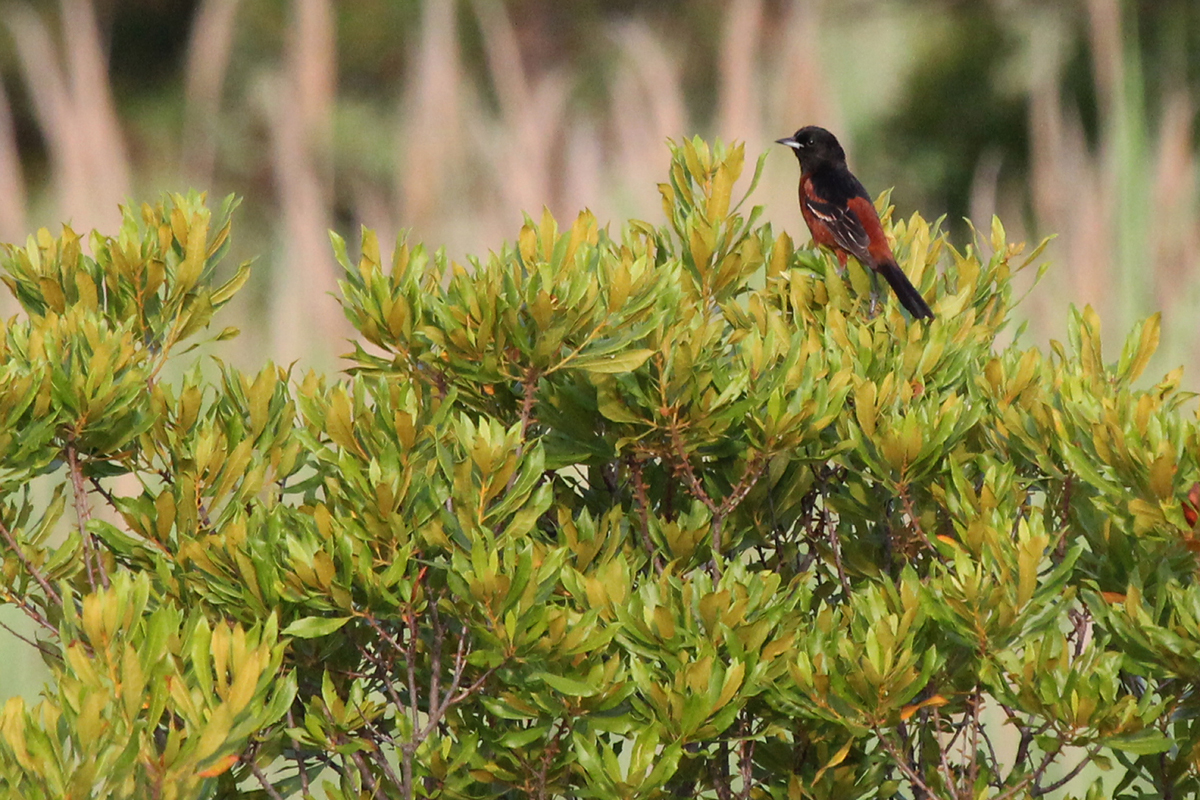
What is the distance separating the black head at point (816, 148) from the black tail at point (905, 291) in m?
2.95

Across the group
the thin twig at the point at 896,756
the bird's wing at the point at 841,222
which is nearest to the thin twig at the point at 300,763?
the thin twig at the point at 896,756

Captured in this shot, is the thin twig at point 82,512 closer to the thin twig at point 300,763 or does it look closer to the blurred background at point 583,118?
the thin twig at point 300,763

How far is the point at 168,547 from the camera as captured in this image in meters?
2.30

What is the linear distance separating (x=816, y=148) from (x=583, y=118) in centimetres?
631

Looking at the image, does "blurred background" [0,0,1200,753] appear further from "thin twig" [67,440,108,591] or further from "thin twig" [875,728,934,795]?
"thin twig" [875,728,934,795]

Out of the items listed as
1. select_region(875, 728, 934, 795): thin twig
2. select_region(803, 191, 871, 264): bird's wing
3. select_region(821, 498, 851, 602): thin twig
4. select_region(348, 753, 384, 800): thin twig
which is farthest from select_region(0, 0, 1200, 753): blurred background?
select_region(875, 728, 934, 795): thin twig

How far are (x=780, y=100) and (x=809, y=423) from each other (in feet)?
18.1

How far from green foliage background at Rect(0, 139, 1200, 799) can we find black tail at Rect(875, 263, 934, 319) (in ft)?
0.31

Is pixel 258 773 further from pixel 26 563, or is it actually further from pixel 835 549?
pixel 835 549

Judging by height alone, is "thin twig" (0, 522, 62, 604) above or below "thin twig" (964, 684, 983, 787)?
above

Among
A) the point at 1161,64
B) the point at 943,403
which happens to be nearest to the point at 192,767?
the point at 943,403

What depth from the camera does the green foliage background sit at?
1.92 meters

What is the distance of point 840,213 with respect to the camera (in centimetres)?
475

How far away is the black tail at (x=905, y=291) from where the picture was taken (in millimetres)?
2613
